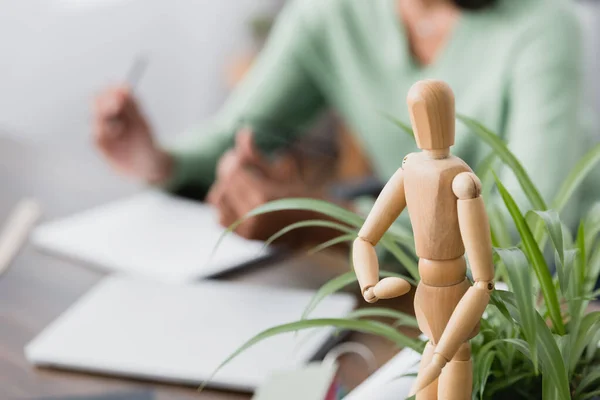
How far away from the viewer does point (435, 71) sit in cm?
117

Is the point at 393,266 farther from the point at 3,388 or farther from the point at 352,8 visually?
the point at 352,8

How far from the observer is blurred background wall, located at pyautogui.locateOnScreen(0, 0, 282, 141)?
91.8 inches

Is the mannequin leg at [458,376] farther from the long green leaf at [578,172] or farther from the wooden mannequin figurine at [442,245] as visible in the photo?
the long green leaf at [578,172]

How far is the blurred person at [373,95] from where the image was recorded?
0.94 metres

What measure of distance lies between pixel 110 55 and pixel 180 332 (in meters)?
2.07

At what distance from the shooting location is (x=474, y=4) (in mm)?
1091

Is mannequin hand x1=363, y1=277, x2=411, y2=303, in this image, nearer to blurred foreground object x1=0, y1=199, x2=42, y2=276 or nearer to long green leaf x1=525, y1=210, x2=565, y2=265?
long green leaf x1=525, y1=210, x2=565, y2=265

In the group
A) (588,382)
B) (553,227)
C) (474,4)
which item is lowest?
(588,382)

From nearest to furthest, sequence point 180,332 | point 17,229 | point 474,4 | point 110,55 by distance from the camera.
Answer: point 180,332 < point 17,229 < point 474,4 < point 110,55

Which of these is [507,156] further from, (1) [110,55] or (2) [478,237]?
(1) [110,55]

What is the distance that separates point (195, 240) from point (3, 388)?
344mm

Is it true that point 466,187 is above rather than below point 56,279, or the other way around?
above

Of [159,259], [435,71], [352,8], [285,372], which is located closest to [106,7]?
[352,8]

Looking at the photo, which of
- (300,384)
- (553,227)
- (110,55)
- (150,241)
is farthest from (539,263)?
(110,55)
